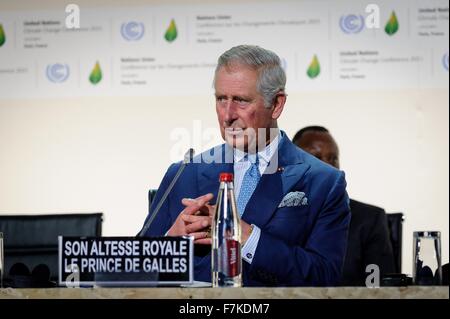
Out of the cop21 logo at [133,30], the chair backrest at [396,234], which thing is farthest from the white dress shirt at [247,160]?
the cop21 logo at [133,30]

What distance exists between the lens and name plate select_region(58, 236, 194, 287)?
1.78 m

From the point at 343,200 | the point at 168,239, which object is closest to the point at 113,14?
the point at 343,200

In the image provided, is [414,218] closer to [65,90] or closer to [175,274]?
[65,90]

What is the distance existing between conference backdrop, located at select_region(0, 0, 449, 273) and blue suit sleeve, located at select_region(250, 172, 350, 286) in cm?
240

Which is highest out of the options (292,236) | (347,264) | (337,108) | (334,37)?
(334,37)

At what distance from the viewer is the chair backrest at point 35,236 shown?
3.60 meters

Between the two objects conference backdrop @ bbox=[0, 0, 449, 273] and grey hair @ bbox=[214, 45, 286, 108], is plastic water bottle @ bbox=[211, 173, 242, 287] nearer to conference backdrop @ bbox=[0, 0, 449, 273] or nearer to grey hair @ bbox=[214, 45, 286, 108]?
grey hair @ bbox=[214, 45, 286, 108]

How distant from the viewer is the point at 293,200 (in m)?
2.44

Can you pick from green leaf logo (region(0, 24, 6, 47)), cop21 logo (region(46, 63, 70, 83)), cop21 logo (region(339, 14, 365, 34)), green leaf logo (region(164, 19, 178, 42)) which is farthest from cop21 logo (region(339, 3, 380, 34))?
green leaf logo (region(0, 24, 6, 47))

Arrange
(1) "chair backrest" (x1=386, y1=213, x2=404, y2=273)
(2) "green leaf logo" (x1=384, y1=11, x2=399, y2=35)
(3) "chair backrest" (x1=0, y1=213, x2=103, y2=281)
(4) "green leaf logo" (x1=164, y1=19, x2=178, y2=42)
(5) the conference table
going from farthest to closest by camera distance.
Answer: (4) "green leaf logo" (x1=164, y1=19, x2=178, y2=42) → (2) "green leaf logo" (x1=384, y1=11, x2=399, y2=35) → (1) "chair backrest" (x1=386, y1=213, x2=404, y2=273) → (3) "chair backrest" (x1=0, y1=213, x2=103, y2=281) → (5) the conference table

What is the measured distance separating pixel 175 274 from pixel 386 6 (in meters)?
3.30

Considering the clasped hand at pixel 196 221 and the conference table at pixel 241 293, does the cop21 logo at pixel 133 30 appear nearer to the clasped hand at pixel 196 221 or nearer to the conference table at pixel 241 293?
the clasped hand at pixel 196 221

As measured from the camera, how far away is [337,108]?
488 cm

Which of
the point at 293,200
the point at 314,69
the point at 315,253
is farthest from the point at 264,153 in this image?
the point at 314,69
